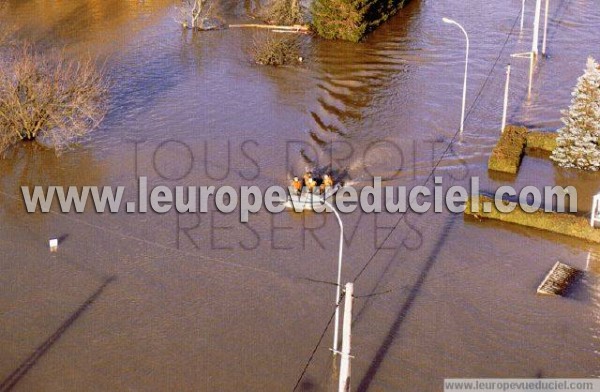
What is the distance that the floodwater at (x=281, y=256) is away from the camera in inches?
795

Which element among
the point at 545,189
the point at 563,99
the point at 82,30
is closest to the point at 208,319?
the point at 545,189

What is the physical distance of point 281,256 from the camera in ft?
82.1

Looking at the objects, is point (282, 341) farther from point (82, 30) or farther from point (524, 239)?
point (82, 30)

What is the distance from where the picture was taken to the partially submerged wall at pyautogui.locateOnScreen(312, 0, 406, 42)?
47062 mm

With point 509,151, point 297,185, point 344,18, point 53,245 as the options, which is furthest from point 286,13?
point 53,245

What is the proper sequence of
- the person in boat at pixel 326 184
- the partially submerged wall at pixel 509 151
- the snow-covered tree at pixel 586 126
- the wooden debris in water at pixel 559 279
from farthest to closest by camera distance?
the partially submerged wall at pixel 509 151, the snow-covered tree at pixel 586 126, the person in boat at pixel 326 184, the wooden debris in water at pixel 559 279

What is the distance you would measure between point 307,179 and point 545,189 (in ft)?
31.8

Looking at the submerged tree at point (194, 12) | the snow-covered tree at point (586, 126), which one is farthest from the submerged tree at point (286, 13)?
the snow-covered tree at point (586, 126)

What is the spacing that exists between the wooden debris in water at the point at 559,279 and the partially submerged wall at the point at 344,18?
2696cm

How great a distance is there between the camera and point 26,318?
21.7 metres

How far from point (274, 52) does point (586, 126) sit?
19.3 meters

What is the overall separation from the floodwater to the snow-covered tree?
2.64 feet

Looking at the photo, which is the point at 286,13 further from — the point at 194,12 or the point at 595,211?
the point at 595,211

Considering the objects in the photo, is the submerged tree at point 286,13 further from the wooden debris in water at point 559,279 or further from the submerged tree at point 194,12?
the wooden debris in water at point 559,279
